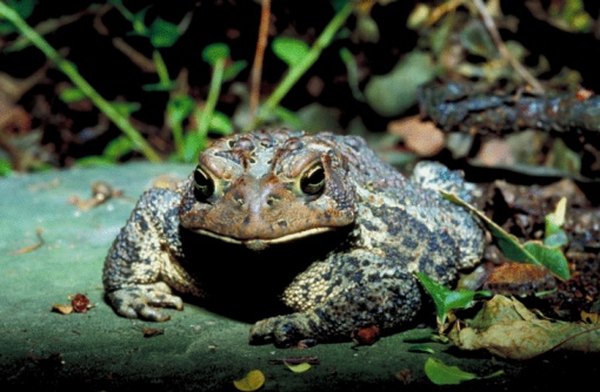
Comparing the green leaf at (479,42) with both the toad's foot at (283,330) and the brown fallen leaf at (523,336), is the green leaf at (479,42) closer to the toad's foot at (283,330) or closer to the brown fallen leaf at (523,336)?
the brown fallen leaf at (523,336)

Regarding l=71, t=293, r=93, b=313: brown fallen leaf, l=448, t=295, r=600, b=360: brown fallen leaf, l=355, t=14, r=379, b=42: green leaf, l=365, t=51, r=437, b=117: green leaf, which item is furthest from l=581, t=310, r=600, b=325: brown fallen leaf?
l=355, t=14, r=379, b=42: green leaf

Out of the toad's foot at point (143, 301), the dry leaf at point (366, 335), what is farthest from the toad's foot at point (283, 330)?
the toad's foot at point (143, 301)

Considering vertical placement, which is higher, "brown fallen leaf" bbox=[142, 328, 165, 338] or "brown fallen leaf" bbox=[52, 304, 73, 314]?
"brown fallen leaf" bbox=[52, 304, 73, 314]

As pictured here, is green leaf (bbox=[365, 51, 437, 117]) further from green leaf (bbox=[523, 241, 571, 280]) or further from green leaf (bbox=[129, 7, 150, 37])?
green leaf (bbox=[523, 241, 571, 280])

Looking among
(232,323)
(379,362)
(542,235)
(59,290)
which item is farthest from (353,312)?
(542,235)

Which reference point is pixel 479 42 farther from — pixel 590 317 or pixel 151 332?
pixel 151 332

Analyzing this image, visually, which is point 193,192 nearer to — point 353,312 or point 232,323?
point 232,323

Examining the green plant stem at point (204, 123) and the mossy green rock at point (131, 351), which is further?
the green plant stem at point (204, 123)

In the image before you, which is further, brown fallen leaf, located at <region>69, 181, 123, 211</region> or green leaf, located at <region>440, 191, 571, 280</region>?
brown fallen leaf, located at <region>69, 181, 123, 211</region>
